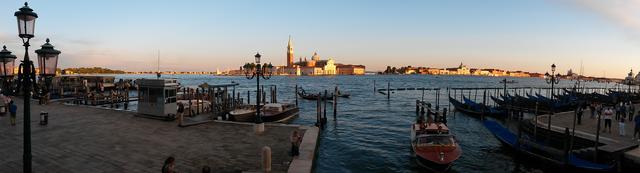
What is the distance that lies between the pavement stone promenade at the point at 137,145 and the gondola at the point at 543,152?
1090 cm

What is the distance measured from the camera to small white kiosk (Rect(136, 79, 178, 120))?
813 inches

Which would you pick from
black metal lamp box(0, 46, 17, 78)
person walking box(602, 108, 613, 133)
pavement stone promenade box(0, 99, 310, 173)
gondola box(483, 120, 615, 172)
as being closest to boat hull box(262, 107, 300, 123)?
pavement stone promenade box(0, 99, 310, 173)

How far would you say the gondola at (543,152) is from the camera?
15.6 m

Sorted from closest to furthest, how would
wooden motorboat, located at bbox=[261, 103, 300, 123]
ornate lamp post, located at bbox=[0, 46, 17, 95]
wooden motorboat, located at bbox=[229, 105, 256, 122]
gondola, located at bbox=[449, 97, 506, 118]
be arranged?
ornate lamp post, located at bbox=[0, 46, 17, 95] → wooden motorboat, located at bbox=[229, 105, 256, 122] → wooden motorboat, located at bbox=[261, 103, 300, 123] → gondola, located at bbox=[449, 97, 506, 118]

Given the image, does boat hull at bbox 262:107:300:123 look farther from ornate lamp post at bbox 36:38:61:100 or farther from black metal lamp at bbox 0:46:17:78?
ornate lamp post at bbox 36:38:61:100

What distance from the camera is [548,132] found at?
21.6 m

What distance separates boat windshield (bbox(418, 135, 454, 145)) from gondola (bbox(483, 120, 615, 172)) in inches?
178

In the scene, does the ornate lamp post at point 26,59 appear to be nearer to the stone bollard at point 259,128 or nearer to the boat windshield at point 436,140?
the stone bollard at point 259,128

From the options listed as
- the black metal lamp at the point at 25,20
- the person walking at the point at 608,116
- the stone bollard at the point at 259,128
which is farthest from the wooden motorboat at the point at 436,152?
the black metal lamp at the point at 25,20

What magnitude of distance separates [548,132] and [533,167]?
15.6 feet

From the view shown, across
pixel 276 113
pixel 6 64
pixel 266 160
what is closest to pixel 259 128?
pixel 266 160

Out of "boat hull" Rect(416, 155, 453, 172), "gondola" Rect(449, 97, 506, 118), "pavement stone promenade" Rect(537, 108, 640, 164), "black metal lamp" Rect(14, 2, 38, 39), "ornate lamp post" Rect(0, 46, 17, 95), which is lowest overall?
"boat hull" Rect(416, 155, 453, 172)

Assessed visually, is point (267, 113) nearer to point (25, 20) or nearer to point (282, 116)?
point (282, 116)

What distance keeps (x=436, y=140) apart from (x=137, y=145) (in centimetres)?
1171
